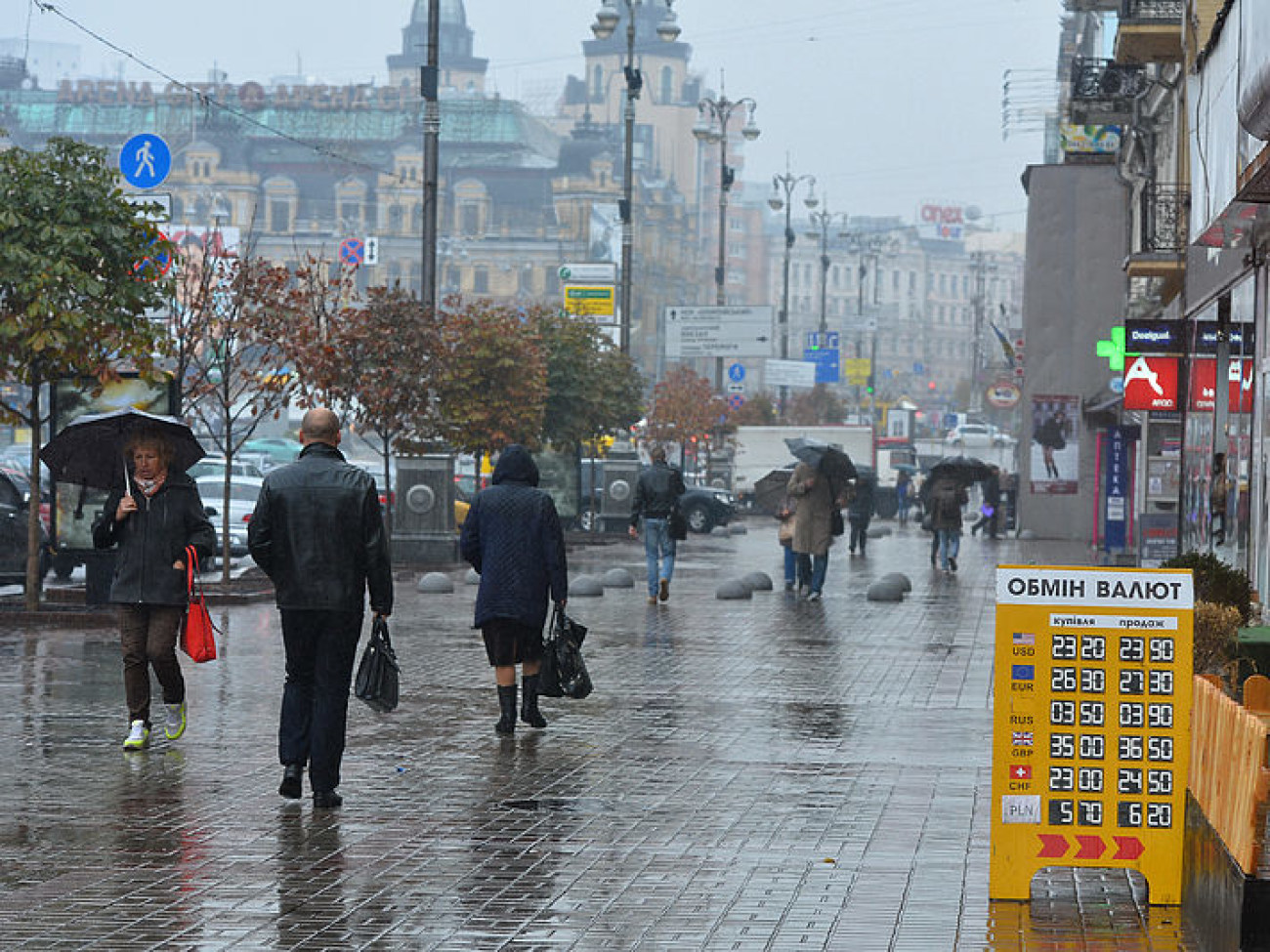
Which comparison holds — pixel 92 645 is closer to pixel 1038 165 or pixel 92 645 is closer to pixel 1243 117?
pixel 1243 117

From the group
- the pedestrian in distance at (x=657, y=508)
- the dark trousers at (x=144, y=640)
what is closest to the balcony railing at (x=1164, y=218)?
the pedestrian in distance at (x=657, y=508)

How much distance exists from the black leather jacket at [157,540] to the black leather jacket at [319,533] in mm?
1177

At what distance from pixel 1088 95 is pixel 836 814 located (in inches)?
1226

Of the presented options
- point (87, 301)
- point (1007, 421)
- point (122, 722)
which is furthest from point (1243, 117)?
point (1007, 421)

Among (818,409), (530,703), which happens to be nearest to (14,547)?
(530,703)

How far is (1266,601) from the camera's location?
16562mm

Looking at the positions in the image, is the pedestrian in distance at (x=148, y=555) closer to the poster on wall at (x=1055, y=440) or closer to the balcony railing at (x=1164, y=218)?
the balcony railing at (x=1164, y=218)

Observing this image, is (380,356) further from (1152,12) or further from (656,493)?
(1152,12)

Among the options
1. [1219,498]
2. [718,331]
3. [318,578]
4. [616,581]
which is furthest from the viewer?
[718,331]

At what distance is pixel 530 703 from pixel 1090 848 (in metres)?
5.52

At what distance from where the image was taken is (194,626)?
11344mm

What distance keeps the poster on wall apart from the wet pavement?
99.9 feet

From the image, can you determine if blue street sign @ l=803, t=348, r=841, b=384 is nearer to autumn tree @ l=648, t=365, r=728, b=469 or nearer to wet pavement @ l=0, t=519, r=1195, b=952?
autumn tree @ l=648, t=365, r=728, b=469

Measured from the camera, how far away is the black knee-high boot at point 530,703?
Result: 501 inches
